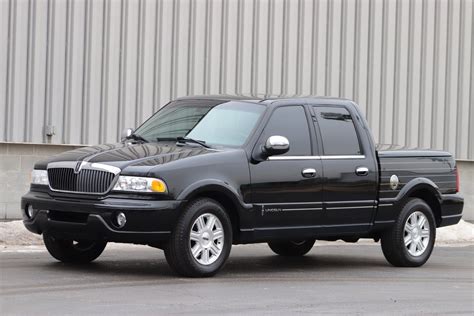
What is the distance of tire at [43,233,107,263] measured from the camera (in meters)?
11.6

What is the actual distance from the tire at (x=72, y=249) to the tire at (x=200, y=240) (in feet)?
4.20

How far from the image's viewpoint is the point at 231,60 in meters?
18.8

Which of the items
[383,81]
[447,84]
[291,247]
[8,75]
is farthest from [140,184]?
[447,84]

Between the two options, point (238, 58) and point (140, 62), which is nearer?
point (140, 62)

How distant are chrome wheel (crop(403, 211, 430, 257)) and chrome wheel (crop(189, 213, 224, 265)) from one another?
2758 mm

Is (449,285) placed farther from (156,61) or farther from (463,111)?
(463,111)

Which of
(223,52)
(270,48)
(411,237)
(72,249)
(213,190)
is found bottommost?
(72,249)

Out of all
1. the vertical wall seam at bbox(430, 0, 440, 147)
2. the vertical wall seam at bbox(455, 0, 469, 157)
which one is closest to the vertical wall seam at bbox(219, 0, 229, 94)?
the vertical wall seam at bbox(430, 0, 440, 147)

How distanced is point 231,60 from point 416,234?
22.0ft

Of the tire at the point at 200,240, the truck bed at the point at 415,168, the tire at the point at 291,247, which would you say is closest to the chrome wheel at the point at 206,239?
the tire at the point at 200,240

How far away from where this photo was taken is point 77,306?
8.78m

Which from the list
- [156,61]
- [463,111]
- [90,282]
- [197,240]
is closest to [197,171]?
[197,240]

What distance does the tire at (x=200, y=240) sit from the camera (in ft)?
34.4

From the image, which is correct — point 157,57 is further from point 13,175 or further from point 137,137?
point 137,137
